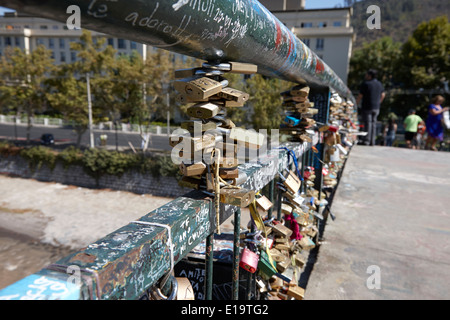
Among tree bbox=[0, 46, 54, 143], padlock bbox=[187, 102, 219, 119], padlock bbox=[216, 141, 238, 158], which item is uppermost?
tree bbox=[0, 46, 54, 143]

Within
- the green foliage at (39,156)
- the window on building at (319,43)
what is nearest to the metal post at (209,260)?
the green foliage at (39,156)

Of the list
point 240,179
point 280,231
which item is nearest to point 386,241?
point 280,231

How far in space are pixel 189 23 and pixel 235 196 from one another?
2.42 ft

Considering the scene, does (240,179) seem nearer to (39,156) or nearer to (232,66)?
(232,66)

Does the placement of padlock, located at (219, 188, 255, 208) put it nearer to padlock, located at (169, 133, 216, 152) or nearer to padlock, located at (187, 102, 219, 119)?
padlock, located at (169, 133, 216, 152)

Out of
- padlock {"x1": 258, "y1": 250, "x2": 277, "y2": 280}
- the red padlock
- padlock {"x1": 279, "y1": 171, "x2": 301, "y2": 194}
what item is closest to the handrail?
the red padlock

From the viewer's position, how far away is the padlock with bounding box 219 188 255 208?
1457mm

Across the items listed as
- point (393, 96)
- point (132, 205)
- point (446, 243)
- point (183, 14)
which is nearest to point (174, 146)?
point (183, 14)

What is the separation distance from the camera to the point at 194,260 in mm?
2314

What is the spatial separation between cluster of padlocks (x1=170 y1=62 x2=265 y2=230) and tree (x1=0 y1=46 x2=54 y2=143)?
33825 millimetres

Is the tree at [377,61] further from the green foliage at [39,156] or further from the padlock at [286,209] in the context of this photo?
the padlock at [286,209]

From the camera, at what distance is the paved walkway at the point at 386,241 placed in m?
2.46

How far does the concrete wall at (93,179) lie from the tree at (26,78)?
18.5 feet

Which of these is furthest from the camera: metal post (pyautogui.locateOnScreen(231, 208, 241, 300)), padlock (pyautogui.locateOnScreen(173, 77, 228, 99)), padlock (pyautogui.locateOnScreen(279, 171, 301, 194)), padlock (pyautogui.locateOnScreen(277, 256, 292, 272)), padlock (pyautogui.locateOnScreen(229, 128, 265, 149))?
padlock (pyautogui.locateOnScreen(279, 171, 301, 194))
